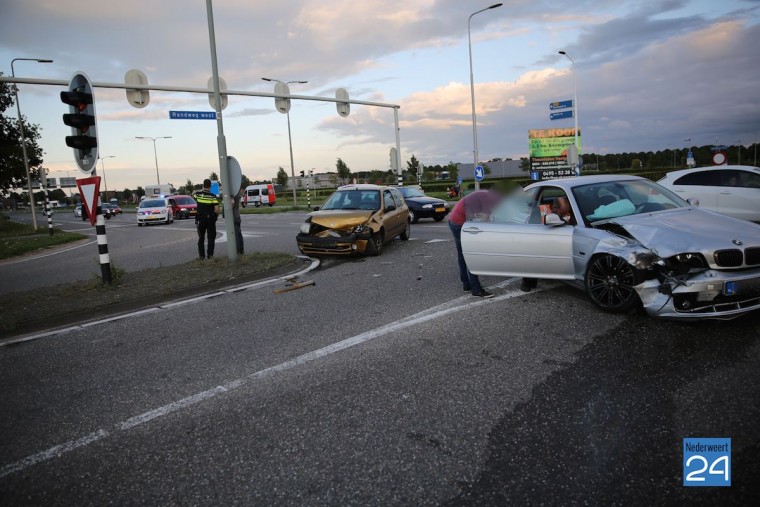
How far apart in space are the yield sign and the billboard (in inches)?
1517

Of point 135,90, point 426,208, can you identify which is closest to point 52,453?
point 135,90

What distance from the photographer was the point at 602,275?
17.0 ft

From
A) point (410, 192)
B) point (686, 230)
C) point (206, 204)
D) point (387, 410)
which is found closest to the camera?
point (387, 410)

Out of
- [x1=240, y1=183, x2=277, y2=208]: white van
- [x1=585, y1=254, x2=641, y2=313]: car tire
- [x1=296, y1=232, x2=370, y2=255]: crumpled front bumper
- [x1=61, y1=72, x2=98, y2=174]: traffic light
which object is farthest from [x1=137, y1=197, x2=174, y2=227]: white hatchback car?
[x1=585, y1=254, x2=641, y2=313]: car tire

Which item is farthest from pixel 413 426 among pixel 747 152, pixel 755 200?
pixel 747 152

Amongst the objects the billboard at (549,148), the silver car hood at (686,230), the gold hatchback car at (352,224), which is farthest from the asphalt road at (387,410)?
the billboard at (549,148)

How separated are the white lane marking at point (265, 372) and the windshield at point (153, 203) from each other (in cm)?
2917

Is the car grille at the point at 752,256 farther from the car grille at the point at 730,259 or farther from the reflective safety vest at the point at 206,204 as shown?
the reflective safety vest at the point at 206,204

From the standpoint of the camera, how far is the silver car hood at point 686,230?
14.5ft

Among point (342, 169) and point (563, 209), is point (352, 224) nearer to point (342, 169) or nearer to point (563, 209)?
point (563, 209)

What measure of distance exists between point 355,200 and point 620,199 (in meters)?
6.96

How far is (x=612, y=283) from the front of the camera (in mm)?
5074

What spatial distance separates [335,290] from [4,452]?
4.86 meters

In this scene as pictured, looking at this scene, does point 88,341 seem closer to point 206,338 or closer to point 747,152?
point 206,338
